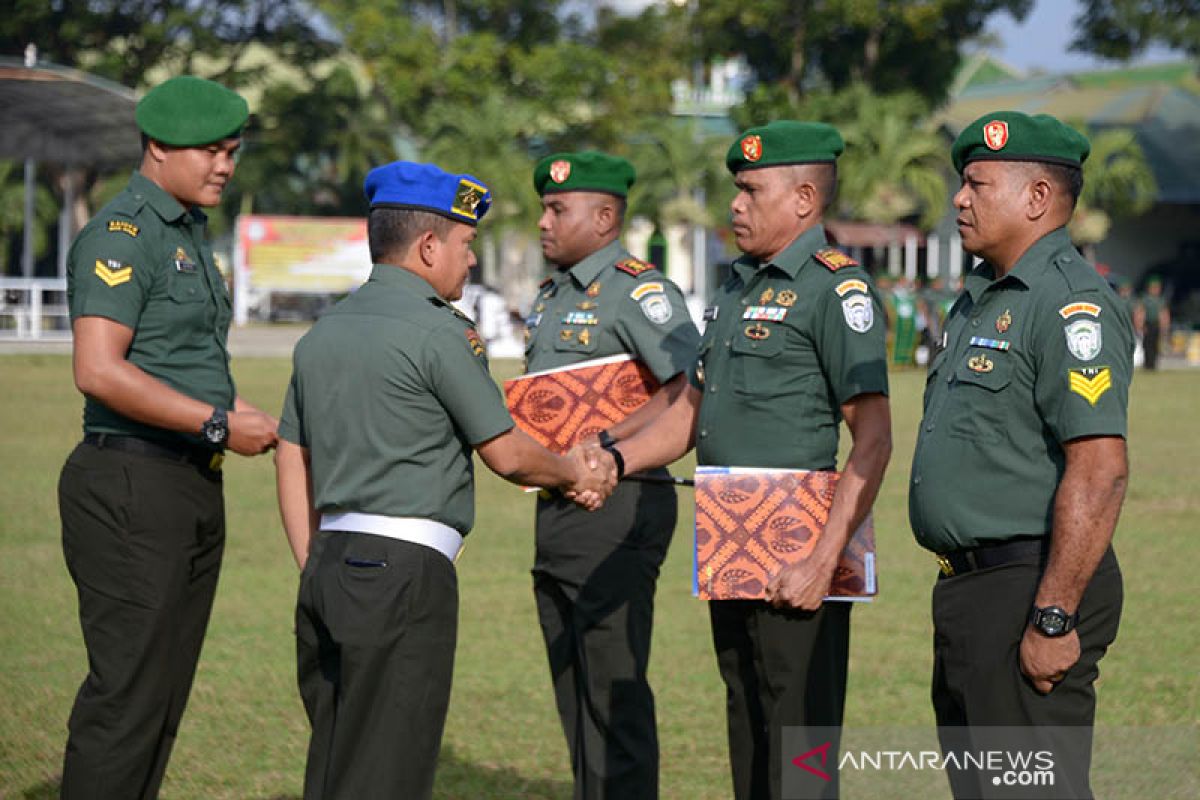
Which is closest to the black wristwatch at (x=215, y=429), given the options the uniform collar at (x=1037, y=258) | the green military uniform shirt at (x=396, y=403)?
the green military uniform shirt at (x=396, y=403)

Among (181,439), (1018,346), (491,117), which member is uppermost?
(491,117)

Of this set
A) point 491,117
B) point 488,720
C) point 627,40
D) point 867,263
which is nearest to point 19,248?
point 491,117

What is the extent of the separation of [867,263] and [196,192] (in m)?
47.3

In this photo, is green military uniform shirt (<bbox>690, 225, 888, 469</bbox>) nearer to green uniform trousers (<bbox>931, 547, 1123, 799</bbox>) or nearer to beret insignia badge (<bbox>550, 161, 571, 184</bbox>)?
green uniform trousers (<bbox>931, 547, 1123, 799</bbox>)

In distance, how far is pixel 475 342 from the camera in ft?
13.4

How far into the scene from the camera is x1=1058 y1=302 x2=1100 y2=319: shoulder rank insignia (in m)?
3.66

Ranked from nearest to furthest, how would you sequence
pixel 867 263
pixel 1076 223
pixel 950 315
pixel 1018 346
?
1. pixel 1018 346
2. pixel 950 315
3. pixel 1076 223
4. pixel 867 263

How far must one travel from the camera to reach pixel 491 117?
153ft

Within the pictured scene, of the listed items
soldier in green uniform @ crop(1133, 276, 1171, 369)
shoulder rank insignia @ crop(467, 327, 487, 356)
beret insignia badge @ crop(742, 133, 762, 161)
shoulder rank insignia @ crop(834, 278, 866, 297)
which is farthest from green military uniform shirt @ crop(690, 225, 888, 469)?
soldier in green uniform @ crop(1133, 276, 1171, 369)

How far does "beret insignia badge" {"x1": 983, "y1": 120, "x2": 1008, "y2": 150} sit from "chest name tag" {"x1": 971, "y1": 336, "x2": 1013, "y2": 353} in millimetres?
459

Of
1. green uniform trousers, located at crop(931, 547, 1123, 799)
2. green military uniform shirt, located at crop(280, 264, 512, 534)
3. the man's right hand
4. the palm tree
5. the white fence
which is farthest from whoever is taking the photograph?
the palm tree

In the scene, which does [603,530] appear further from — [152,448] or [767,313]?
[152,448]

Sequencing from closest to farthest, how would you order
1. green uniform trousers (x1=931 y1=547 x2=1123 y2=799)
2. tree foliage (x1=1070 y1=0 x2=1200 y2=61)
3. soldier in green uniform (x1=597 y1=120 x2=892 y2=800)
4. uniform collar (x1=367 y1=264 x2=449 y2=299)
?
green uniform trousers (x1=931 y1=547 x2=1123 y2=799) → uniform collar (x1=367 y1=264 x2=449 y2=299) → soldier in green uniform (x1=597 y1=120 x2=892 y2=800) → tree foliage (x1=1070 y1=0 x2=1200 y2=61)

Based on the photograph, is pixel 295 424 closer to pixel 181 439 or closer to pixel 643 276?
pixel 181 439
